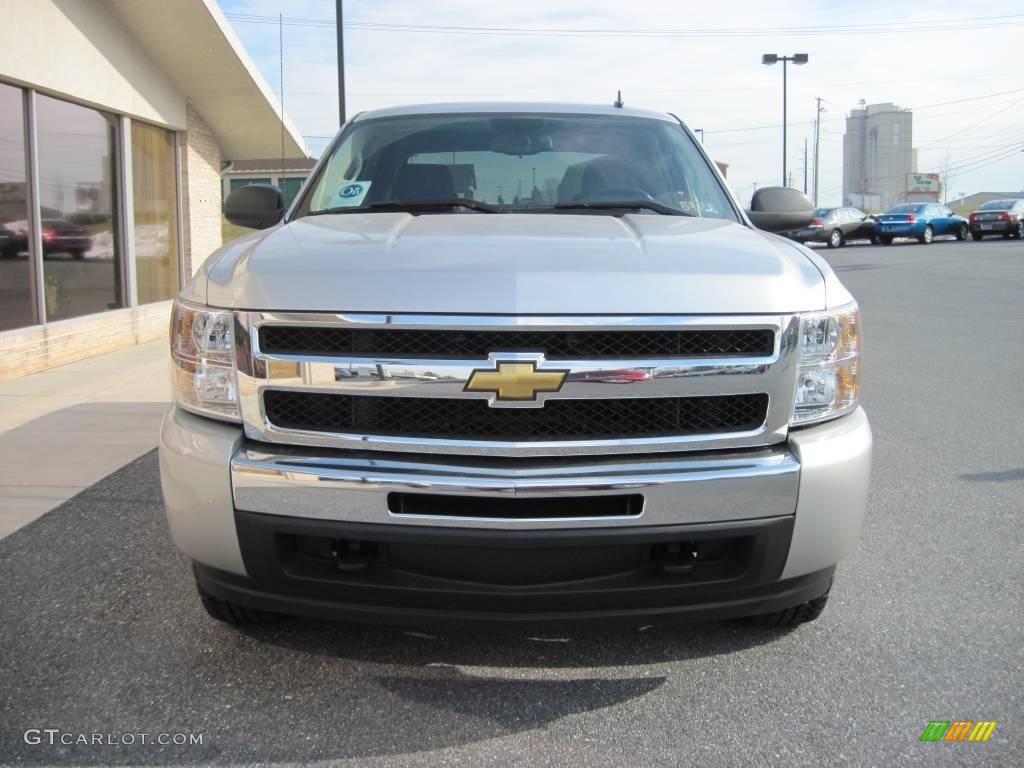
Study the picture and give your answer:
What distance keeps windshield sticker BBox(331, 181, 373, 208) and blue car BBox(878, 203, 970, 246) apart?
112ft

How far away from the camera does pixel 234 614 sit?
3.16 meters

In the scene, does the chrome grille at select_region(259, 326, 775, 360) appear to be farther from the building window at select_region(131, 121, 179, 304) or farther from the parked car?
the building window at select_region(131, 121, 179, 304)

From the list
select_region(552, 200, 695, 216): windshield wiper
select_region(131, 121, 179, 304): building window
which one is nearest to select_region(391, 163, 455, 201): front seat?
select_region(552, 200, 695, 216): windshield wiper

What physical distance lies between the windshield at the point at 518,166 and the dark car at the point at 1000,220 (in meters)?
35.0

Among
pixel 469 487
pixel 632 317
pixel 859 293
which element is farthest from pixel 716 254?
pixel 859 293

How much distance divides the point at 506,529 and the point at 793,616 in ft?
4.00

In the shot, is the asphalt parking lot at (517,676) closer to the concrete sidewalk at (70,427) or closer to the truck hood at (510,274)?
the concrete sidewalk at (70,427)

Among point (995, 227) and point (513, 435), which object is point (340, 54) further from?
point (995, 227)

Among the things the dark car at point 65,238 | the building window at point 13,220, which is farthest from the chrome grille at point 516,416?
the dark car at point 65,238

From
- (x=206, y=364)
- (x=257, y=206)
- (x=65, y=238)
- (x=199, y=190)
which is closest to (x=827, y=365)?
(x=206, y=364)

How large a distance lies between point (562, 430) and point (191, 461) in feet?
3.33

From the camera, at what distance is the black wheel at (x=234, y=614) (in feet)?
10.2

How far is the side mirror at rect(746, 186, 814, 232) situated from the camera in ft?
14.7

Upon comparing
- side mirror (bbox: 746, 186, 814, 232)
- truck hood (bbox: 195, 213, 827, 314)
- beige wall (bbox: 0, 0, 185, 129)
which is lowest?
truck hood (bbox: 195, 213, 827, 314)
